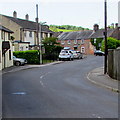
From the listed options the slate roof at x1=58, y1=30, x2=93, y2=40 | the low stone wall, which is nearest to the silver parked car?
the low stone wall

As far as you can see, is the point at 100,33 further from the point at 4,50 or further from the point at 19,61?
the point at 4,50

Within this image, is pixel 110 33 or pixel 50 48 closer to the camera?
pixel 50 48

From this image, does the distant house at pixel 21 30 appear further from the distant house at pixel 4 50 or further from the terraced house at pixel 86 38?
the terraced house at pixel 86 38

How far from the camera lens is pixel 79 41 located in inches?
2950

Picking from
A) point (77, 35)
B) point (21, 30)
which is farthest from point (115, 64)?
point (77, 35)

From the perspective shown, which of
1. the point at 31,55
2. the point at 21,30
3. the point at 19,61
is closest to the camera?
the point at 19,61

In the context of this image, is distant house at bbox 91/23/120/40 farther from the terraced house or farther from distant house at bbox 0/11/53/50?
distant house at bbox 0/11/53/50

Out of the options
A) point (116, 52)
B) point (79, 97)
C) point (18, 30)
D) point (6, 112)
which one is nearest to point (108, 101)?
point (79, 97)

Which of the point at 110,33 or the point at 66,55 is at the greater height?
the point at 110,33

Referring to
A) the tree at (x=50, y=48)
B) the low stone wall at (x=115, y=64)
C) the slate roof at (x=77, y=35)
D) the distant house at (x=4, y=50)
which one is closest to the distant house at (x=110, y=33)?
the slate roof at (x=77, y=35)

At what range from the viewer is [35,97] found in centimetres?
1061

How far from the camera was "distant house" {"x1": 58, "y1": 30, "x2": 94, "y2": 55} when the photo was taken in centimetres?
7212

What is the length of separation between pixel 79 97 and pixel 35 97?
196cm

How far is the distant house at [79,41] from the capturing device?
72125 millimetres
